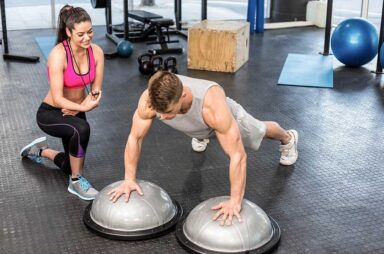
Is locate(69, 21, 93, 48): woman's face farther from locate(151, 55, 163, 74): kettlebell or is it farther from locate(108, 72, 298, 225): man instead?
locate(151, 55, 163, 74): kettlebell

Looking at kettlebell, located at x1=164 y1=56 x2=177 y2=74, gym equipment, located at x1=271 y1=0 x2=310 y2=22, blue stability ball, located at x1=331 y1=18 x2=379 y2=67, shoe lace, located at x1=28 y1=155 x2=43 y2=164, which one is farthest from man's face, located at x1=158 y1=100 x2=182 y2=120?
gym equipment, located at x1=271 y1=0 x2=310 y2=22

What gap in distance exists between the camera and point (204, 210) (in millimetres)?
2154

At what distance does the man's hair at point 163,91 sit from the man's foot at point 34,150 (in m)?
1.34

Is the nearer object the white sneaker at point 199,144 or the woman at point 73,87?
the woman at point 73,87

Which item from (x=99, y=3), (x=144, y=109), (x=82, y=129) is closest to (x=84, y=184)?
(x=82, y=129)

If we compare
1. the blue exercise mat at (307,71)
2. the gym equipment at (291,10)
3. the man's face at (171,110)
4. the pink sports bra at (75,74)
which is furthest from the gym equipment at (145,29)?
the man's face at (171,110)

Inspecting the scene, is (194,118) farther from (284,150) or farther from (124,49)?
(124,49)

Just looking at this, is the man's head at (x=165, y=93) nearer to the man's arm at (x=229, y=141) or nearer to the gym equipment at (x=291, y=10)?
the man's arm at (x=229, y=141)

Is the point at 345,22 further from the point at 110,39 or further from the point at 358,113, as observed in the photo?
the point at 110,39

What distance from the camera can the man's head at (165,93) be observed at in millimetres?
1841

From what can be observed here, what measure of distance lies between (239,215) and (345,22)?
141 inches

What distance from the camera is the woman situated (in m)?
2.43

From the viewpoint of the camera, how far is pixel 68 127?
2537mm

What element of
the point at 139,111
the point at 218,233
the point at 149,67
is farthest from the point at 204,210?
the point at 149,67
